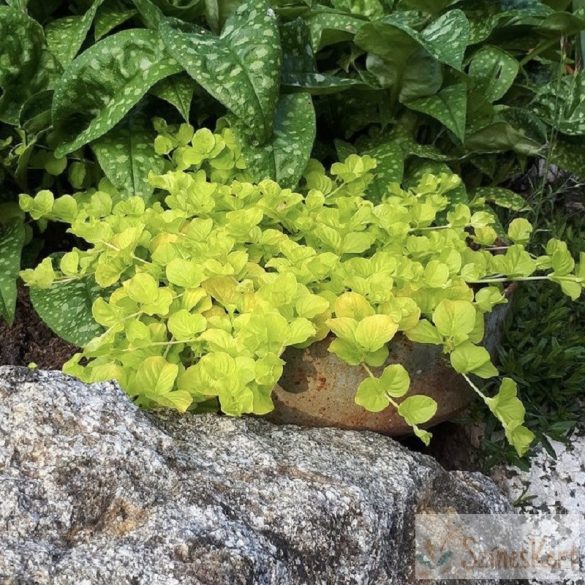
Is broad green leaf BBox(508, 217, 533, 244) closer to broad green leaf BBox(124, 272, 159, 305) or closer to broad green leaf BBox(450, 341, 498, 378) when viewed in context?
broad green leaf BBox(450, 341, 498, 378)

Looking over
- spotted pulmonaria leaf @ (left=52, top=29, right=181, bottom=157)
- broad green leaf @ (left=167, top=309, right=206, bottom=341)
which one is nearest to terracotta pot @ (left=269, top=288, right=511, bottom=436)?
broad green leaf @ (left=167, top=309, right=206, bottom=341)

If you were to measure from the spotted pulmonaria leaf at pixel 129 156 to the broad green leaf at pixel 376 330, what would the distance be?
29.7 inches

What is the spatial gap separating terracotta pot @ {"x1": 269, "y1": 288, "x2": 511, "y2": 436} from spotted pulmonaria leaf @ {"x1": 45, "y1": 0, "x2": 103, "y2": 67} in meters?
1.00

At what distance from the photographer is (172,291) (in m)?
1.25

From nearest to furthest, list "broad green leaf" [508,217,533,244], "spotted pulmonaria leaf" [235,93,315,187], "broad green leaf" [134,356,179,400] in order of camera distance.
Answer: "broad green leaf" [134,356,179,400], "broad green leaf" [508,217,533,244], "spotted pulmonaria leaf" [235,93,315,187]

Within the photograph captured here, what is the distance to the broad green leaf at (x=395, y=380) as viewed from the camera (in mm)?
1172

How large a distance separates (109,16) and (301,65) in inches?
18.8

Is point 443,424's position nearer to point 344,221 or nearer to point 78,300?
point 344,221

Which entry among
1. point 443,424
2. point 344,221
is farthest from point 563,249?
point 443,424

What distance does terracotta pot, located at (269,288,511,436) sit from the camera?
125 centimetres

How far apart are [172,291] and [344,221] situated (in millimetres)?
366

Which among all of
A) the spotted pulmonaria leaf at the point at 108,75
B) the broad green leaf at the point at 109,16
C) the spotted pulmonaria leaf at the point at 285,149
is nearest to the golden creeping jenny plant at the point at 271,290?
the spotted pulmonaria leaf at the point at 285,149

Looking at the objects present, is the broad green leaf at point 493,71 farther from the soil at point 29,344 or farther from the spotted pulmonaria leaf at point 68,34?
the soil at point 29,344

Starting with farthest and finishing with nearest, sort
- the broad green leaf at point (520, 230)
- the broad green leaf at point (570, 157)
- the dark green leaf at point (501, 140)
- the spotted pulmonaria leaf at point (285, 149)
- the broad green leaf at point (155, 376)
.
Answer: the broad green leaf at point (570, 157) < the dark green leaf at point (501, 140) < the spotted pulmonaria leaf at point (285, 149) < the broad green leaf at point (520, 230) < the broad green leaf at point (155, 376)
